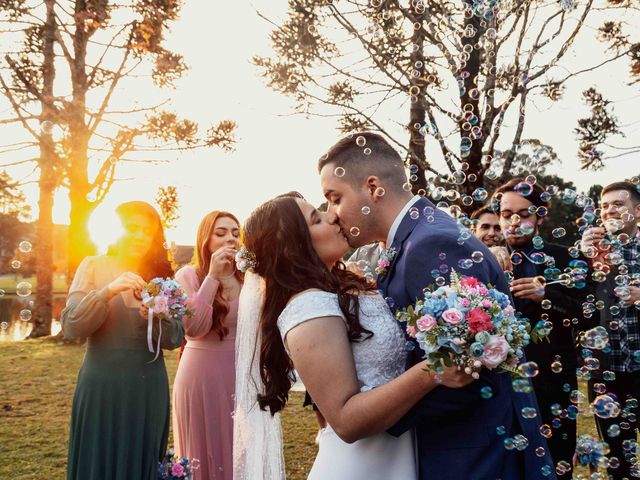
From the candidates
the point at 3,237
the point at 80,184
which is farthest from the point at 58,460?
the point at 3,237

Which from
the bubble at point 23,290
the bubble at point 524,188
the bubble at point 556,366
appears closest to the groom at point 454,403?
the bubble at point 556,366

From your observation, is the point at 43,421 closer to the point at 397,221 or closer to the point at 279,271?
the point at 279,271

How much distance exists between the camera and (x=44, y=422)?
28.0ft

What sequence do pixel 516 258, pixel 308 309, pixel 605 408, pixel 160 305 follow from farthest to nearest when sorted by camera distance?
1. pixel 516 258
2. pixel 160 305
3. pixel 605 408
4. pixel 308 309

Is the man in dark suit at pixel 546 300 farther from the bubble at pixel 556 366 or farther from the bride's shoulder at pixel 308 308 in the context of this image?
the bride's shoulder at pixel 308 308

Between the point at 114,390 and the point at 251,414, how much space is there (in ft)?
3.53

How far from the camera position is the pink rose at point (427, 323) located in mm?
1848

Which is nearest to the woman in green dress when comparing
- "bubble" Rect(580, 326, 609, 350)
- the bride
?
the bride

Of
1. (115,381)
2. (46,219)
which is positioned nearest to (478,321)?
(115,381)

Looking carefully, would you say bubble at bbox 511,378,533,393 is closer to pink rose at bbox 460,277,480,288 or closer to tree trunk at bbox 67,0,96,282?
pink rose at bbox 460,277,480,288

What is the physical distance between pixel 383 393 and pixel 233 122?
626 inches

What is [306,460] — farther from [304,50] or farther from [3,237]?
[3,237]

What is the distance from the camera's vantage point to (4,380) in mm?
11672

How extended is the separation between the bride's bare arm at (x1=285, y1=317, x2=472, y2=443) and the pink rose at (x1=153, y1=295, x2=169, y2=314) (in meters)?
1.89
